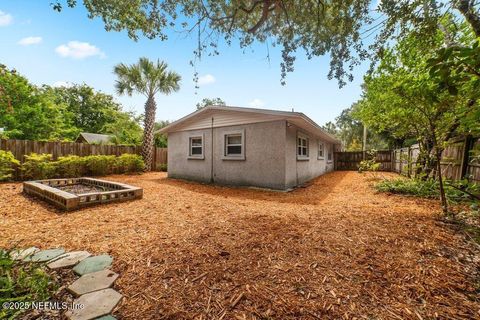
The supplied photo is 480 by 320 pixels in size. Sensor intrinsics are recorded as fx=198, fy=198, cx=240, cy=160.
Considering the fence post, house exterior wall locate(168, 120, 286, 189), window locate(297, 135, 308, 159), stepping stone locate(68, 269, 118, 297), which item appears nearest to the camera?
stepping stone locate(68, 269, 118, 297)

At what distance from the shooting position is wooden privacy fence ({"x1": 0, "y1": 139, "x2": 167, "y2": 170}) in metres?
9.00

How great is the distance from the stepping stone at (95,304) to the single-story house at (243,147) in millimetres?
6218

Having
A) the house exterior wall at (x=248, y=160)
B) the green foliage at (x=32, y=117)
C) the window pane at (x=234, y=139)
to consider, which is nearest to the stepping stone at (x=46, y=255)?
the house exterior wall at (x=248, y=160)

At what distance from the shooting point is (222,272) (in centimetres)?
209

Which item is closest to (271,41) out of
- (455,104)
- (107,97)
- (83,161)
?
(455,104)

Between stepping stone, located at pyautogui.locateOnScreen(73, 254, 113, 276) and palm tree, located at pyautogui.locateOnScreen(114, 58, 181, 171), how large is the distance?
12131mm

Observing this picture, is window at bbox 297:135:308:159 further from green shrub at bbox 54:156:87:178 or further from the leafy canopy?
green shrub at bbox 54:156:87:178

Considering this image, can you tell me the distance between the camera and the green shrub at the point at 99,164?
34.2 feet

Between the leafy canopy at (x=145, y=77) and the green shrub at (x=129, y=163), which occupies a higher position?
the leafy canopy at (x=145, y=77)

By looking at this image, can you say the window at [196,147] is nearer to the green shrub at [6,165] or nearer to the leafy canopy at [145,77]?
the leafy canopy at [145,77]

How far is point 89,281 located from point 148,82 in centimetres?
1329

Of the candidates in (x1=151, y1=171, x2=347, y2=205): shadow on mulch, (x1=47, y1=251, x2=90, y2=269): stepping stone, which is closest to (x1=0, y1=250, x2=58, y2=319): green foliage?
(x1=47, y1=251, x2=90, y2=269): stepping stone

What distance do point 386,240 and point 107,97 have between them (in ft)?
129

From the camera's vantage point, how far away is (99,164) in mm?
10742
